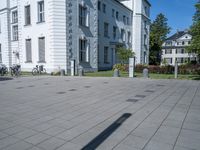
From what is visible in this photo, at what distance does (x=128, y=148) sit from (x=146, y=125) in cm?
128

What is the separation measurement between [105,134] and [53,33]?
1766 cm

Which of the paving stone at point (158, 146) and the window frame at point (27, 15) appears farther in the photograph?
the window frame at point (27, 15)

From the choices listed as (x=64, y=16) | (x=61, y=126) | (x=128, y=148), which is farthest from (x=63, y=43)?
(x=128, y=148)

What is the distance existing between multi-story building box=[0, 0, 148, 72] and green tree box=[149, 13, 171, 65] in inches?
899

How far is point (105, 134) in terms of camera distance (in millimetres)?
3836

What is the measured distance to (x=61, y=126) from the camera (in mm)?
4336

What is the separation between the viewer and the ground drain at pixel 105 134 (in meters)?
3.32

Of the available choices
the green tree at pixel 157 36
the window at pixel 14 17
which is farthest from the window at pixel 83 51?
the green tree at pixel 157 36

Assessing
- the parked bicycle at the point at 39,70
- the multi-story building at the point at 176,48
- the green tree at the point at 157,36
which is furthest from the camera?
the multi-story building at the point at 176,48

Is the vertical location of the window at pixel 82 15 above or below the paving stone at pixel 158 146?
above

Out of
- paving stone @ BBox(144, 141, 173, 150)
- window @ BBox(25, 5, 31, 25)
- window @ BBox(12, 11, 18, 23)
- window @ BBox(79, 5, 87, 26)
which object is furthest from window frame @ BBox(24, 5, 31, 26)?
paving stone @ BBox(144, 141, 173, 150)

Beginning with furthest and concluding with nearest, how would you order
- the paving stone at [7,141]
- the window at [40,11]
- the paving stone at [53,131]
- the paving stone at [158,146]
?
the window at [40,11], the paving stone at [53,131], the paving stone at [7,141], the paving stone at [158,146]

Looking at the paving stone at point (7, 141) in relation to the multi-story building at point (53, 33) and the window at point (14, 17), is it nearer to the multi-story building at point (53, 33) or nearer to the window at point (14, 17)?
the multi-story building at point (53, 33)

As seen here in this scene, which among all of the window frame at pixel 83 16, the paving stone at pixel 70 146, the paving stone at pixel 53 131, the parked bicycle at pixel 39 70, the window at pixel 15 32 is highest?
the window frame at pixel 83 16
